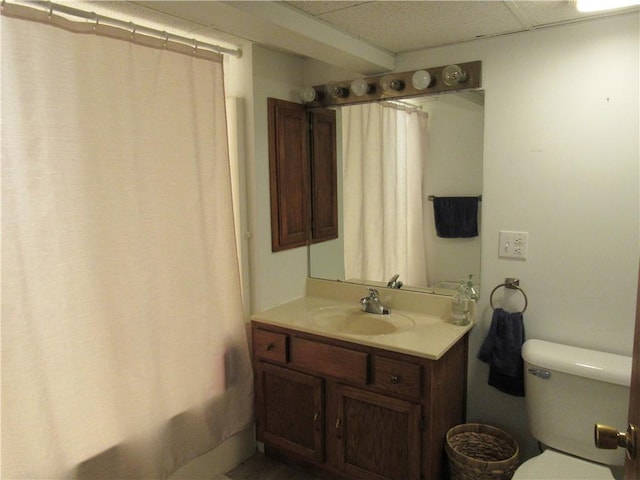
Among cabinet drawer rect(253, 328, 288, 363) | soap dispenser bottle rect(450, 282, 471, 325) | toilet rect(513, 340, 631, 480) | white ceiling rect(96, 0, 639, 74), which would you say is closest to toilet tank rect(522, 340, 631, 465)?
toilet rect(513, 340, 631, 480)

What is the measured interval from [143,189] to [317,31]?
36.2 inches

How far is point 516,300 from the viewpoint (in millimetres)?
2068

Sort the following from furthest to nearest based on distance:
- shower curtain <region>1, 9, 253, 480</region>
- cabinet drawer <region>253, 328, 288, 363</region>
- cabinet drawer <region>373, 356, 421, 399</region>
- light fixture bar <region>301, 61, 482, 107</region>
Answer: cabinet drawer <region>253, 328, 288, 363</region>
light fixture bar <region>301, 61, 482, 107</region>
cabinet drawer <region>373, 356, 421, 399</region>
shower curtain <region>1, 9, 253, 480</region>

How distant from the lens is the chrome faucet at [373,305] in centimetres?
227

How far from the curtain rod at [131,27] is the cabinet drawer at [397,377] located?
5.02 ft

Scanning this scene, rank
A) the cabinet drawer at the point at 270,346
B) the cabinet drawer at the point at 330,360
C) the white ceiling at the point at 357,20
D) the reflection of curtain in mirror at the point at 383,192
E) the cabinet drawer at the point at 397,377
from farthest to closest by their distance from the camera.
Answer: the reflection of curtain in mirror at the point at 383,192 → the cabinet drawer at the point at 270,346 → the cabinet drawer at the point at 330,360 → the cabinet drawer at the point at 397,377 → the white ceiling at the point at 357,20

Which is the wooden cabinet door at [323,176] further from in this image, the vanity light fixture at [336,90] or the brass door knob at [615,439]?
the brass door knob at [615,439]

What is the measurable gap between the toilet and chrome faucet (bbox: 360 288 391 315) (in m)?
0.65

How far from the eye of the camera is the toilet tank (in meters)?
1.70

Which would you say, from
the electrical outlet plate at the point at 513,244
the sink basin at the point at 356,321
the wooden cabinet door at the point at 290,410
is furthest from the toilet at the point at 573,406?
the wooden cabinet door at the point at 290,410

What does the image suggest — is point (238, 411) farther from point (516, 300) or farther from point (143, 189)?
point (516, 300)

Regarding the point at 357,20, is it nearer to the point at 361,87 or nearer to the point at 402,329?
the point at 361,87

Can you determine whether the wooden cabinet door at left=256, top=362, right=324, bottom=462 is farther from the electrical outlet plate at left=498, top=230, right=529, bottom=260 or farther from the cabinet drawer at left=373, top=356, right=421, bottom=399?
the electrical outlet plate at left=498, top=230, right=529, bottom=260

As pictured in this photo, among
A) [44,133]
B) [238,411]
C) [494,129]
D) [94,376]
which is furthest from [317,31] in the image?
[238,411]
